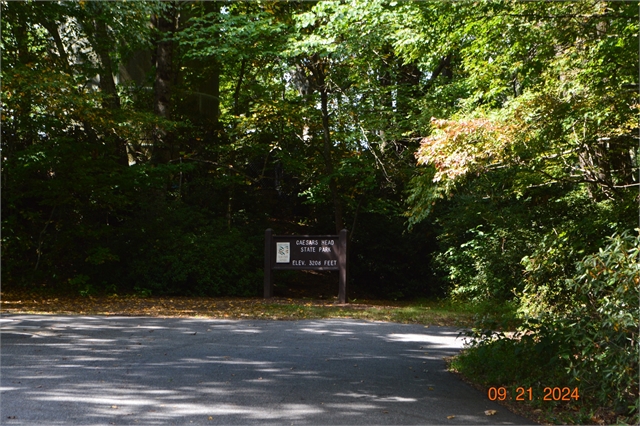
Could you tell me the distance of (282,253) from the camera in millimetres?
15406

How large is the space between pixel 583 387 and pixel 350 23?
1039 centimetres

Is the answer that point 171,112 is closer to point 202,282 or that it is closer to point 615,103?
point 202,282

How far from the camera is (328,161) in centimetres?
1855

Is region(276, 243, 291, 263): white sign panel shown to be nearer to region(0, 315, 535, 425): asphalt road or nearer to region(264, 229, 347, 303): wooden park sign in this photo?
region(264, 229, 347, 303): wooden park sign

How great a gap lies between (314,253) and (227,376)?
27.2 ft

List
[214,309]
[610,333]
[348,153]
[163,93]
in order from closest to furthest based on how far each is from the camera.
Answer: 1. [610,333]
2. [214,309]
3. [348,153]
4. [163,93]

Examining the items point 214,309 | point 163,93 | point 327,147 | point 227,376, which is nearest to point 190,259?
point 214,309

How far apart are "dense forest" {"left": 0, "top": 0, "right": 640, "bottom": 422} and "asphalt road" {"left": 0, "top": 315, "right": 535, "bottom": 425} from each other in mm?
1508

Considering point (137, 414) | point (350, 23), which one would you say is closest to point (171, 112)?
point (350, 23)

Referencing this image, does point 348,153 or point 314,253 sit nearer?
point 314,253

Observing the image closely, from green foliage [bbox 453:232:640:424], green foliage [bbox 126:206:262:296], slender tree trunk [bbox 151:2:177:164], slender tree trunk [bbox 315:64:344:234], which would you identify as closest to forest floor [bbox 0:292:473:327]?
green foliage [bbox 126:206:262:296]
